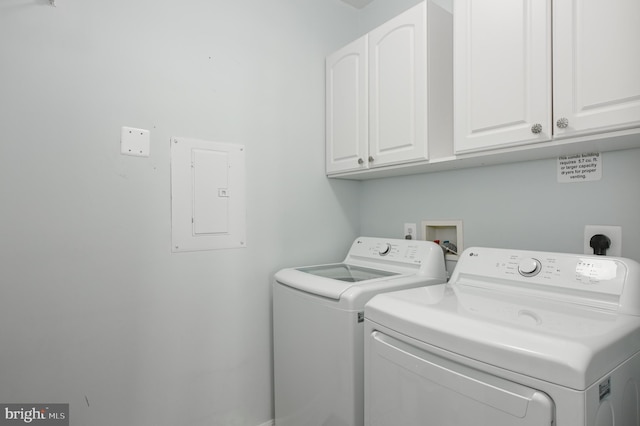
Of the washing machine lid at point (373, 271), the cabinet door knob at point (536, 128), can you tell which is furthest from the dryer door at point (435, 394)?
the cabinet door knob at point (536, 128)

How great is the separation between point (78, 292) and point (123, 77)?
89 cm

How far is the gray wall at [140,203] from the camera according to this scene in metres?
1.22

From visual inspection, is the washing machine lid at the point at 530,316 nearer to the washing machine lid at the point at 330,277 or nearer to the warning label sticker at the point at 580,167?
the washing machine lid at the point at 330,277

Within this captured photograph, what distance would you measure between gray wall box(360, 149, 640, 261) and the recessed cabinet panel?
0.95 meters

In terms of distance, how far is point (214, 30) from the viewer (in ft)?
5.34

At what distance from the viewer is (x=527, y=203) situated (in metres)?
1.45

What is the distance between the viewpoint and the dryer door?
0.73 meters

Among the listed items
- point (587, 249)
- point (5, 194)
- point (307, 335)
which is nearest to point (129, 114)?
point (5, 194)

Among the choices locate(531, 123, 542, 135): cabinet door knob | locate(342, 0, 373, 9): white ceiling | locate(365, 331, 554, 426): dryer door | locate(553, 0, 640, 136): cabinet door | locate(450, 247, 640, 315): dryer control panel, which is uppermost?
locate(342, 0, 373, 9): white ceiling

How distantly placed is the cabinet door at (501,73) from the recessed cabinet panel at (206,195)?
41.7 inches

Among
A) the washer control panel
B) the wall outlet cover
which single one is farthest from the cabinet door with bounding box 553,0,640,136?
the wall outlet cover

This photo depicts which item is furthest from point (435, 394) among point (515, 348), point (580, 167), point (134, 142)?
point (134, 142)

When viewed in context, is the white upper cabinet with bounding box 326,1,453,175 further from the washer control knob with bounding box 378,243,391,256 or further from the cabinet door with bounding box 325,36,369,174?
the washer control knob with bounding box 378,243,391,256

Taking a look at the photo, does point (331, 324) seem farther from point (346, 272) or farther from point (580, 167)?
point (580, 167)
